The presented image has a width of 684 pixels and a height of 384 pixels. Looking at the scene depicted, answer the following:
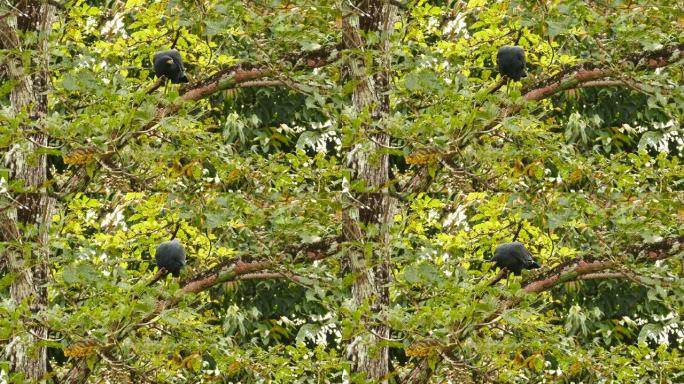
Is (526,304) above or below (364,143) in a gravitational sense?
below

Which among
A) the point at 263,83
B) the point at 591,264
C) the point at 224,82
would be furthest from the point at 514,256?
the point at 224,82

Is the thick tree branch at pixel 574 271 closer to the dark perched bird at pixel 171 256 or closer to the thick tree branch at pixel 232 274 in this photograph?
the thick tree branch at pixel 232 274

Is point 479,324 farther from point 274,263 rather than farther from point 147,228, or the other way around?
point 147,228

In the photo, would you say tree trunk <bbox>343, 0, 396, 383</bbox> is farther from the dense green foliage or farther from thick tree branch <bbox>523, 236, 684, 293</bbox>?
thick tree branch <bbox>523, 236, 684, 293</bbox>

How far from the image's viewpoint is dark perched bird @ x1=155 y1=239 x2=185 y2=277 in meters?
8.62

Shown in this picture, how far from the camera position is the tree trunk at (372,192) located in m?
9.08

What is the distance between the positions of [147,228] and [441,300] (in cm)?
293

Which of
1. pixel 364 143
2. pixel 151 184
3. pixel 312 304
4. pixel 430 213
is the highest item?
pixel 364 143

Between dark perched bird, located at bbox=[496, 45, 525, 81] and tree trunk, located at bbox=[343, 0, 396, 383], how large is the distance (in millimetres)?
1012

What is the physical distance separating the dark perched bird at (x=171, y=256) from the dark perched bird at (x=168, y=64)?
50.6 inches

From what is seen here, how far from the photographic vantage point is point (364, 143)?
9.07 meters

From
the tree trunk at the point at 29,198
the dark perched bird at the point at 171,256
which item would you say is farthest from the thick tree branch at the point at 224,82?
the dark perched bird at the point at 171,256

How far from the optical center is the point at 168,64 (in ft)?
28.8

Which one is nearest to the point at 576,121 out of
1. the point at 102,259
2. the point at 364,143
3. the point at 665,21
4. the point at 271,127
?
the point at 665,21
